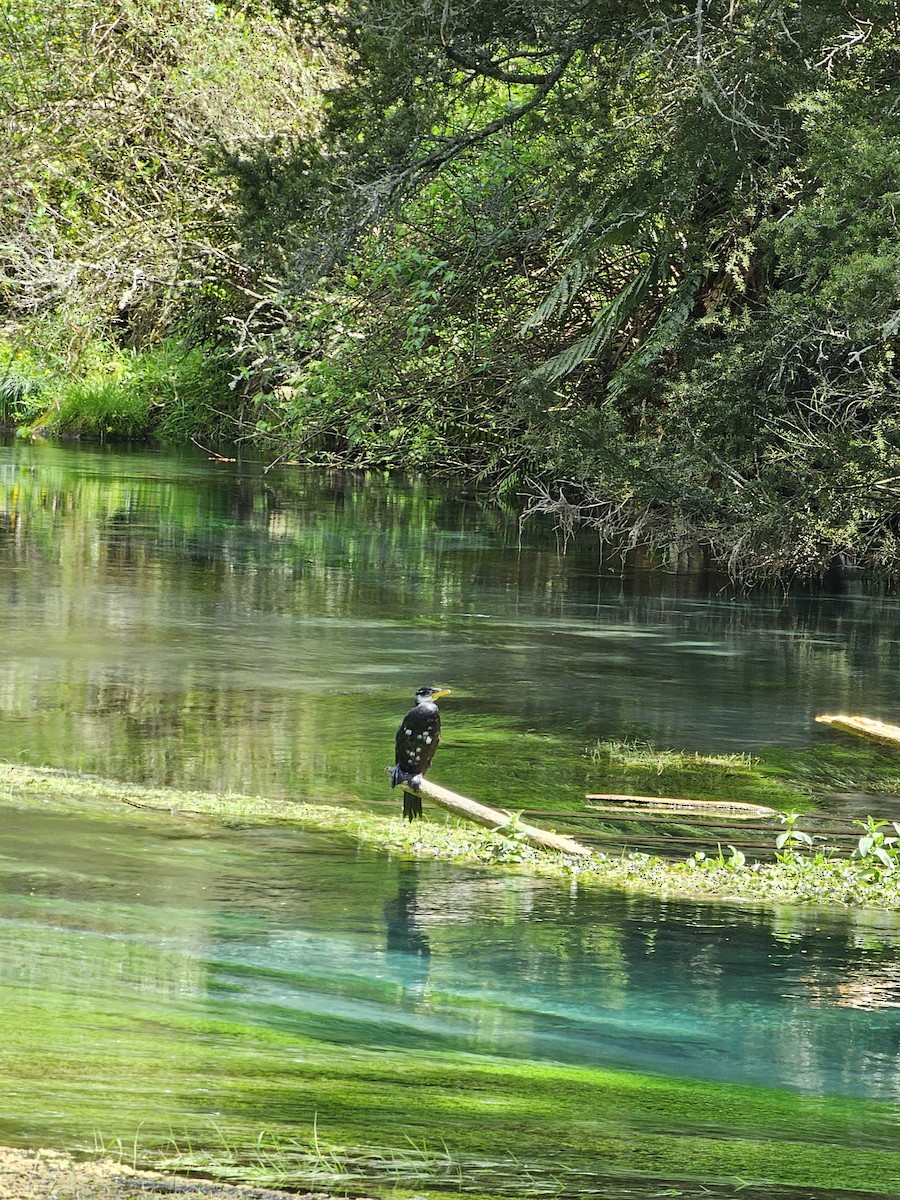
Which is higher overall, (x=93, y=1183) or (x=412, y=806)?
(x=412, y=806)

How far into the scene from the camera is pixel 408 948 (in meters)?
6.26

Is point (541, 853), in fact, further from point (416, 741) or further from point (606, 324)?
→ point (606, 324)

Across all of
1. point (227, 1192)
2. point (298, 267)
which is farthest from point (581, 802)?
point (298, 267)

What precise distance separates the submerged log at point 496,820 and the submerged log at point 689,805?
1.06 meters

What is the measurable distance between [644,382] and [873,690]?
20.6 ft

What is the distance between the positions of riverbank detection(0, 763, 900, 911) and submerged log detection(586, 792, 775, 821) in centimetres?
19

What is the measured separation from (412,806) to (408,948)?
7.22 feet

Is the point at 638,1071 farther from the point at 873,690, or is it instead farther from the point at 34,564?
the point at 34,564

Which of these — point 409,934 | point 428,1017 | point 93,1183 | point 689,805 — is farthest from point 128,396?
point 93,1183

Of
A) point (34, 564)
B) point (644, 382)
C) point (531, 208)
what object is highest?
point (531, 208)

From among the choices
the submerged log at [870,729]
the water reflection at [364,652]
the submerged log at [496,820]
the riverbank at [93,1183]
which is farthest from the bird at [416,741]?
the riverbank at [93,1183]

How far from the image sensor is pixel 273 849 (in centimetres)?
759

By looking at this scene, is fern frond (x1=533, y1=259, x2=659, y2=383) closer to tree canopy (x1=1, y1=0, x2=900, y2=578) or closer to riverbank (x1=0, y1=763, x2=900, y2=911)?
tree canopy (x1=1, y1=0, x2=900, y2=578)

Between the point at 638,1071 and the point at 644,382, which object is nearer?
the point at 638,1071
